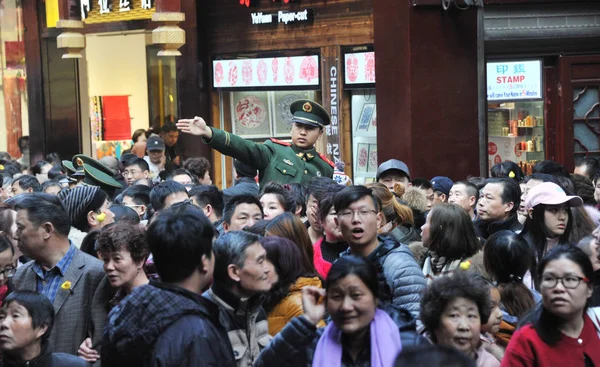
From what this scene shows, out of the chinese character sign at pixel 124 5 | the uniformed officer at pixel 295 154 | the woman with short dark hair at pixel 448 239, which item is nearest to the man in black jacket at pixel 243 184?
the uniformed officer at pixel 295 154

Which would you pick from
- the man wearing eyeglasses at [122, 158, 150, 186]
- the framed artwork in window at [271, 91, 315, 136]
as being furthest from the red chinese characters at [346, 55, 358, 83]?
the man wearing eyeglasses at [122, 158, 150, 186]

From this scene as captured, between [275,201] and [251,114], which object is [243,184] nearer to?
[275,201]

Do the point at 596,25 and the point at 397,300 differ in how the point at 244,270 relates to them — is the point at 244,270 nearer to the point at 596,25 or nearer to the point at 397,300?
the point at 397,300

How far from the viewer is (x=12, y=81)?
80.8ft

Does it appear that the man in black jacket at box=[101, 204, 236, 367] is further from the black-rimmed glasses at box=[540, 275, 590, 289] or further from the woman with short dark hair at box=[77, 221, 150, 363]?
the black-rimmed glasses at box=[540, 275, 590, 289]

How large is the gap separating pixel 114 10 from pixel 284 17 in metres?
4.96

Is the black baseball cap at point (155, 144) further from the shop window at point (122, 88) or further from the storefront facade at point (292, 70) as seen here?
the shop window at point (122, 88)

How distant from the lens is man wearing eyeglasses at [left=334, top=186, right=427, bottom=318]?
222 inches

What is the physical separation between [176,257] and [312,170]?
5.98 metres

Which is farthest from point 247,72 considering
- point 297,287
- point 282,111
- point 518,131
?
point 297,287

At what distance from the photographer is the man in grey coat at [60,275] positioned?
20.0 ft

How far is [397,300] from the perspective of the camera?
223 inches

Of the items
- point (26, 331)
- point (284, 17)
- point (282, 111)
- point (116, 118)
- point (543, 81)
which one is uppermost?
point (284, 17)

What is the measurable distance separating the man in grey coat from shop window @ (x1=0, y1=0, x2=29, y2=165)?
18007mm
